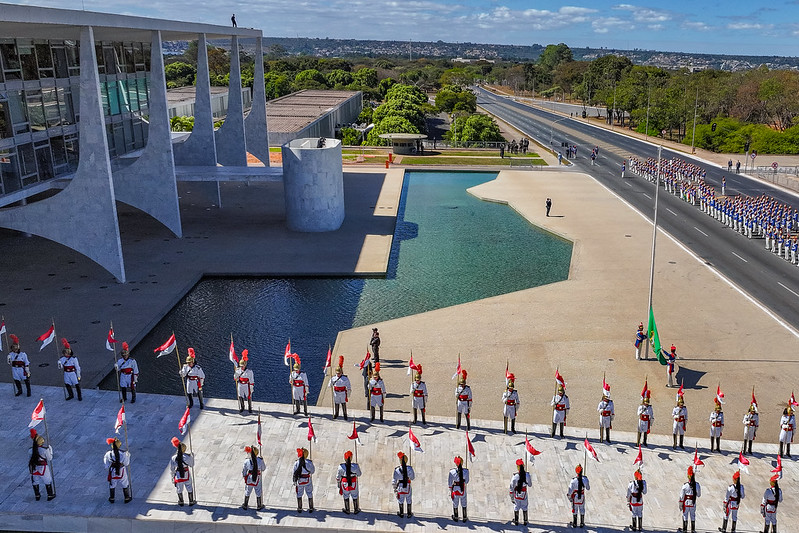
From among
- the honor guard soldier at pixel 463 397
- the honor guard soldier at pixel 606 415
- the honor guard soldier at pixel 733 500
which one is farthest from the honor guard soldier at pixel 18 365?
the honor guard soldier at pixel 733 500

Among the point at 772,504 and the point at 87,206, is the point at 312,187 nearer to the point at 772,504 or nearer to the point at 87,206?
the point at 87,206

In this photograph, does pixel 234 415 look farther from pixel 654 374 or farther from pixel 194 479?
pixel 654 374

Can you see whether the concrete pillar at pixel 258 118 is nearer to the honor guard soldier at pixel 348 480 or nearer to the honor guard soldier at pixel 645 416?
the honor guard soldier at pixel 645 416

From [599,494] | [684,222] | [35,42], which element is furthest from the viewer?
[684,222]

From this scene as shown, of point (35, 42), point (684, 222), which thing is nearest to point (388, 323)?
point (35, 42)

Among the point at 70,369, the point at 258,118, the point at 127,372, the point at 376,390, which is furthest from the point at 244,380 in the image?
the point at 258,118

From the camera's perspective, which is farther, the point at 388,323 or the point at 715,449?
the point at 388,323
